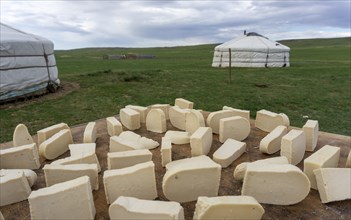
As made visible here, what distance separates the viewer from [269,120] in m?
2.17

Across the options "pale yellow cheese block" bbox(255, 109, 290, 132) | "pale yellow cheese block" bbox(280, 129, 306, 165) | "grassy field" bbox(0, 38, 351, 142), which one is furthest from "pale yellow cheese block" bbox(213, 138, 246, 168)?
"grassy field" bbox(0, 38, 351, 142)

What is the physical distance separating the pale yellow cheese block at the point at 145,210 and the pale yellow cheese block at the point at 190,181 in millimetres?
182

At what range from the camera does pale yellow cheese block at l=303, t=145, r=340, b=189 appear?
4.52 feet

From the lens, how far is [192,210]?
4.06 ft

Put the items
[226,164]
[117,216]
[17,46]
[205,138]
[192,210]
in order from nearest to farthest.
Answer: [117,216] < [192,210] < [226,164] < [205,138] < [17,46]

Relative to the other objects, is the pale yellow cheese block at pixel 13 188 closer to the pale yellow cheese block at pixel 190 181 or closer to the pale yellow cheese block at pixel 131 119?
the pale yellow cheese block at pixel 190 181

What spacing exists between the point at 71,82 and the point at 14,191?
31.0 feet

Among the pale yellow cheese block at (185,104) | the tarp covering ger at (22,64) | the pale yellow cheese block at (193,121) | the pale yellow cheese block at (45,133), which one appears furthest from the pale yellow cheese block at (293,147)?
the tarp covering ger at (22,64)

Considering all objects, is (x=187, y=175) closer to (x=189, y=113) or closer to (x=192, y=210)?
(x=192, y=210)

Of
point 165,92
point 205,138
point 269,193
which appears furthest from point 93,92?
point 269,193

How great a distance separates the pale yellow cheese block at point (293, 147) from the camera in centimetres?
158

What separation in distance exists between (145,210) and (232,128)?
1.04 meters

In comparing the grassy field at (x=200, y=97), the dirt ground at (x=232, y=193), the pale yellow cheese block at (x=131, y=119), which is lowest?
the grassy field at (x=200, y=97)

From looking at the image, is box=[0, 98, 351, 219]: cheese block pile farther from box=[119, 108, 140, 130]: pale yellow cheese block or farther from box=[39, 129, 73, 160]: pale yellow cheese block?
box=[119, 108, 140, 130]: pale yellow cheese block
